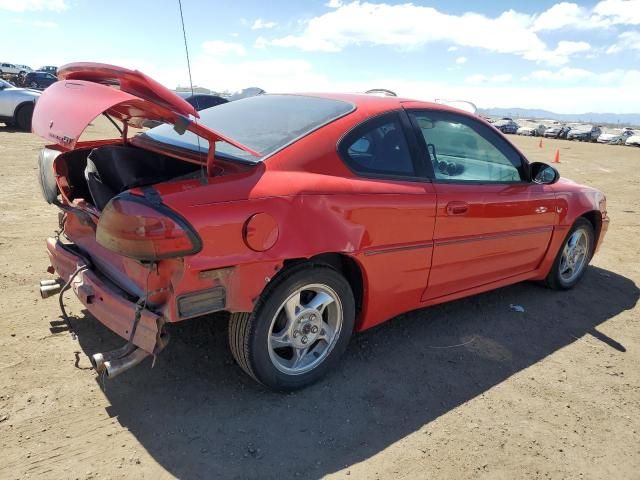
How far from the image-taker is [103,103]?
2.08 meters

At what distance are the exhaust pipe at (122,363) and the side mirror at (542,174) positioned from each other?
10.3 feet

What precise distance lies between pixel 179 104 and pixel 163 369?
1.57m

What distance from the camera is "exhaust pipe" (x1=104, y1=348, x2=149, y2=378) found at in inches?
91.4

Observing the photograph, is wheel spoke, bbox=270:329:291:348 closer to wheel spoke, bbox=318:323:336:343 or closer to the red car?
the red car

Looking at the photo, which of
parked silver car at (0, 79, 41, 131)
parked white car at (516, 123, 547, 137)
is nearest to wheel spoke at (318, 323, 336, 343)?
parked silver car at (0, 79, 41, 131)

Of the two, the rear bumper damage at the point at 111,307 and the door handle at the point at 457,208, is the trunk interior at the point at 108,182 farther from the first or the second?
the door handle at the point at 457,208

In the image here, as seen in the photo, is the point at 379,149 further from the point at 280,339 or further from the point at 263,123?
the point at 280,339

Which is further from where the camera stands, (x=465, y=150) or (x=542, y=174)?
(x=542, y=174)

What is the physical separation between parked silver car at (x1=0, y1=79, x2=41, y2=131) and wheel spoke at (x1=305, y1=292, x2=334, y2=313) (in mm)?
13943

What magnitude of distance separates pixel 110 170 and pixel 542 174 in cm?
316

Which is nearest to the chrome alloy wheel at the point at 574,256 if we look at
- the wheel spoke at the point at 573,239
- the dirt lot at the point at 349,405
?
the wheel spoke at the point at 573,239

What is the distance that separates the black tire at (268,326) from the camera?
2.57m

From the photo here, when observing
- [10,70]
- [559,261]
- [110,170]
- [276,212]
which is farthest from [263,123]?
[10,70]

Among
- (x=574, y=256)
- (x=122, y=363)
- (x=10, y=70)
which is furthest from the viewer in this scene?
(x=10, y=70)
